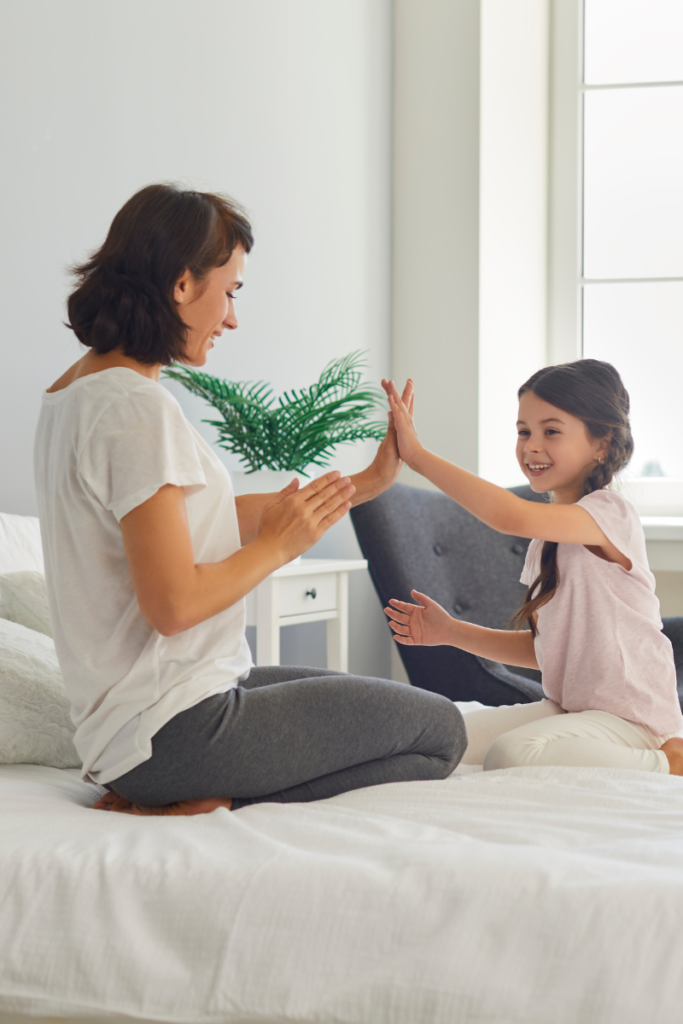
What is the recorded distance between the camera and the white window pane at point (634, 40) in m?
3.36

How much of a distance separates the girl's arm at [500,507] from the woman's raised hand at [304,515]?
0.26 m

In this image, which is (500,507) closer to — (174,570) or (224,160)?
(174,570)

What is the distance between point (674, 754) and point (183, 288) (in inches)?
36.1

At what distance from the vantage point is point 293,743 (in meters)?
1.04

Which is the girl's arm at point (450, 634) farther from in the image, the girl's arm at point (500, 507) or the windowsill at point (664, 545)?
the windowsill at point (664, 545)

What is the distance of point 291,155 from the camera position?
9.05ft

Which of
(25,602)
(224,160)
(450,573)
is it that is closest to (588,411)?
(25,602)

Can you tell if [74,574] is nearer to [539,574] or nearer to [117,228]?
[117,228]

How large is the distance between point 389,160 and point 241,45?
0.85 m

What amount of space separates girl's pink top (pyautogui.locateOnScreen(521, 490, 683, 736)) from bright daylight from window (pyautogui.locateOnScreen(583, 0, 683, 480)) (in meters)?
2.14

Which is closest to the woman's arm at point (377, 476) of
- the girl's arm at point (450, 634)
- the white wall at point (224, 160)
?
the girl's arm at point (450, 634)

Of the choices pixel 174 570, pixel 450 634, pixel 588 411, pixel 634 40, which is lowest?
pixel 450 634

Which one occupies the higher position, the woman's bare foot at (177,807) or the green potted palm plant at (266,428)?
the green potted palm plant at (266,428)

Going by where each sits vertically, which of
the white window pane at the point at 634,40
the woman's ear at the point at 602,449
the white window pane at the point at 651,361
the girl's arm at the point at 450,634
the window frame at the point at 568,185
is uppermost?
the white window pane at the point at 634,40
